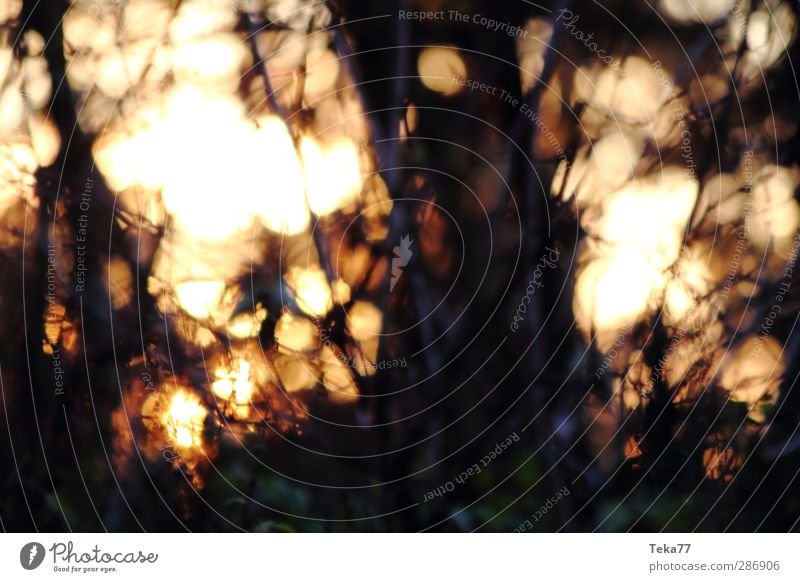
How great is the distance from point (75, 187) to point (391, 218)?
456mm

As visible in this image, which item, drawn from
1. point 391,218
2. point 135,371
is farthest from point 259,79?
point 135,371

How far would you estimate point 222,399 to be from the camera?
948 millimetres

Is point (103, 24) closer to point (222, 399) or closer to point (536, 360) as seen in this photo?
point (222, 399)
